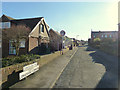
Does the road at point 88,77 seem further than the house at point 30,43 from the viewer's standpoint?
No

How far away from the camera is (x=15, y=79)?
4320 mm

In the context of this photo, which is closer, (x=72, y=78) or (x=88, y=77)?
(x=72, y=78)

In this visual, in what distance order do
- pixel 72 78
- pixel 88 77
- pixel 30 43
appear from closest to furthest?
pixel 72 78
pixel 88 77
pixel 30 43

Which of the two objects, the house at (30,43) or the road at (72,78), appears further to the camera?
the house at (30,43)

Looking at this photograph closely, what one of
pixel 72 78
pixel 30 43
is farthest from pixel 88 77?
pixel 30 43

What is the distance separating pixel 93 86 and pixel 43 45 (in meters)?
11.8

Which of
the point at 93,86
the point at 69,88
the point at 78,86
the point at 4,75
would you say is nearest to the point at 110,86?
the point at 93,86

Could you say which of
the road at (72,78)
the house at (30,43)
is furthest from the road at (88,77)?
the house at (30,43)

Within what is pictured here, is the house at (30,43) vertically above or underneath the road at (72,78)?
above

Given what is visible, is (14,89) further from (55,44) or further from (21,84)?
(55,44)

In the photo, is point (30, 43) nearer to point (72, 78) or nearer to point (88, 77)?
point (72, 78)

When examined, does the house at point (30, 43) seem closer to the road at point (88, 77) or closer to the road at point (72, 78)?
the road at point (72, 78)

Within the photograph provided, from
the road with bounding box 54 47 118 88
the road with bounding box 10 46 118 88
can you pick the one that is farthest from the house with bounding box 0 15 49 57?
the road with bounding box 54 47 118 88

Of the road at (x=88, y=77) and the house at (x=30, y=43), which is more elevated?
the house at (x=30, y=43)
